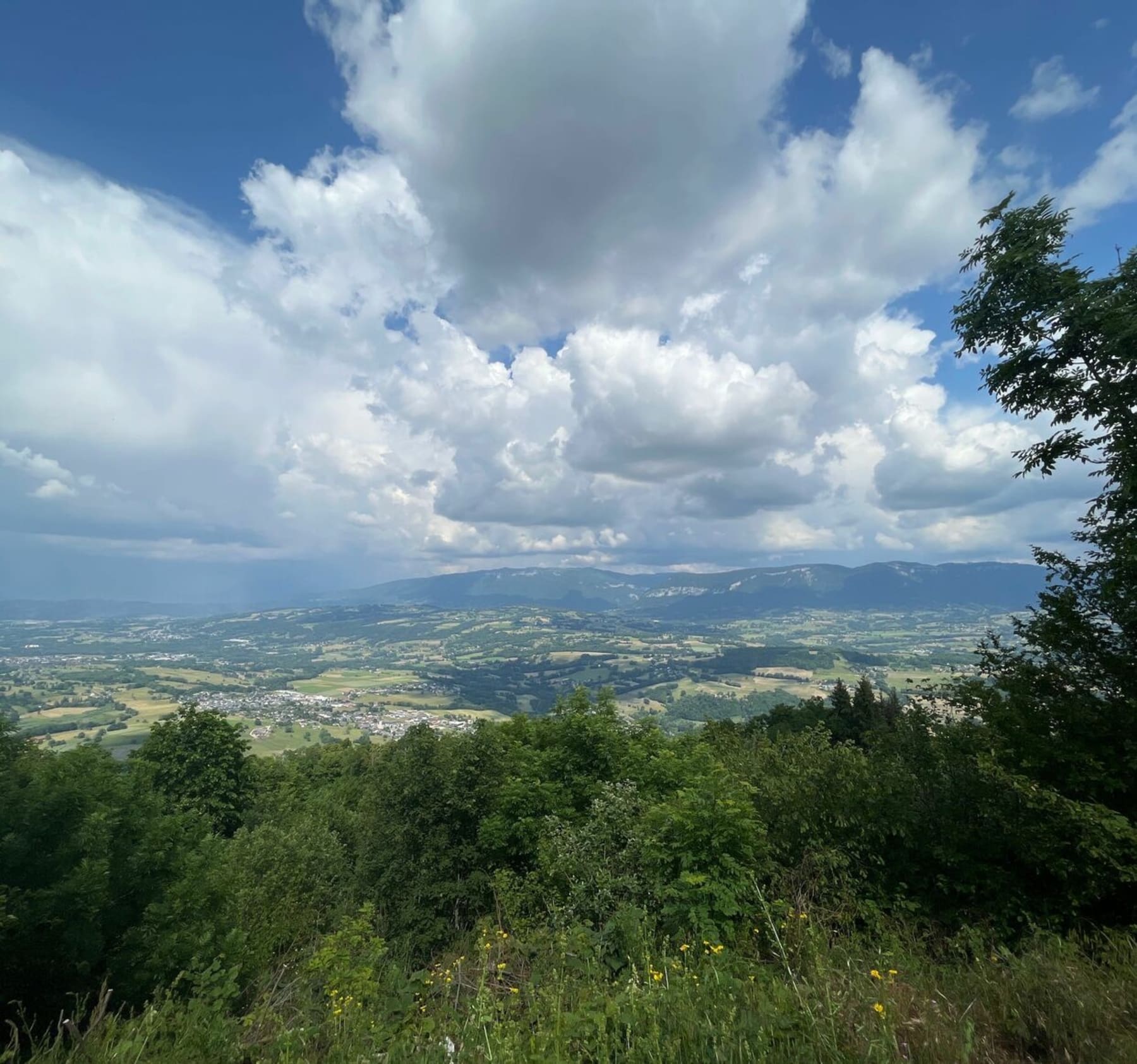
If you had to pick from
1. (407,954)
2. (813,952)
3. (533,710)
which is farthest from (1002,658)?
(533,710)

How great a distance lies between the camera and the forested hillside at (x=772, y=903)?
440 centimetres

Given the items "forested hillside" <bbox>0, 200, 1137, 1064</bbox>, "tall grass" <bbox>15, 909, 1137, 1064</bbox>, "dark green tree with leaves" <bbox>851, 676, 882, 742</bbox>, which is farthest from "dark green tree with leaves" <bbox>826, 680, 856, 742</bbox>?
"tall grass" <bbox>15, 909, 1137, 1064</bbox>

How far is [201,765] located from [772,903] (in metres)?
37.5

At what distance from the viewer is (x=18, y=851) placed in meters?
9.25

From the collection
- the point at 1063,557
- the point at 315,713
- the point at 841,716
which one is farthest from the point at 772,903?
the point at 315,713

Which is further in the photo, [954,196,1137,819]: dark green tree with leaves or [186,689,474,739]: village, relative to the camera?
[186,689,474,739]: village

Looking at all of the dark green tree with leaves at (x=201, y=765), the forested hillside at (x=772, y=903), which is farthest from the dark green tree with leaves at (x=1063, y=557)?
the dark green tree with leaves at (x=201, y=765)

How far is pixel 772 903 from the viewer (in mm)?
7906

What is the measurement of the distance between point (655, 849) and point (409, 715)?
12397cm

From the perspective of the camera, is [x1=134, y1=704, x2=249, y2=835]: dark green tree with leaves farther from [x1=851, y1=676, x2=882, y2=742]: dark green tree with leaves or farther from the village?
the village

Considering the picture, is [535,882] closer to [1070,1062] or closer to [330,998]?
[330,998]

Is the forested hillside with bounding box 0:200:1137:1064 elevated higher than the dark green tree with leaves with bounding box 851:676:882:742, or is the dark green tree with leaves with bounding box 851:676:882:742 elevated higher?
the forested hillside with bounding box 0:200:1137:1064

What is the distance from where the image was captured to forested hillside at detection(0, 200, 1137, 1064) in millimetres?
4402

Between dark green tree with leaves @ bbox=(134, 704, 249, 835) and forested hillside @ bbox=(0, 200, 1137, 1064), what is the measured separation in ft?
62.5
